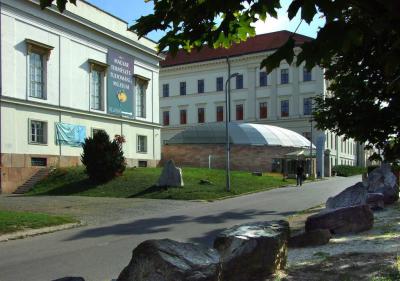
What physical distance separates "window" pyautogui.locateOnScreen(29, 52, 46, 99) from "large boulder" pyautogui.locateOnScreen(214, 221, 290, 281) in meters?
33.9

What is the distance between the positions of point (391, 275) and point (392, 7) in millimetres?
5745

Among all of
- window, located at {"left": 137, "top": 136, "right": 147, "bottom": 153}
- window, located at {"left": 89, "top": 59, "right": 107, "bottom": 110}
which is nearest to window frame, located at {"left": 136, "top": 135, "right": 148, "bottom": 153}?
window, located at {"left": 137, "top": 136, "right": 147, "bottom": 153}

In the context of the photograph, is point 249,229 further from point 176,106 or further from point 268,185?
point 176,106

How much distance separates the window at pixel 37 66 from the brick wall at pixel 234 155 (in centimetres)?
2302

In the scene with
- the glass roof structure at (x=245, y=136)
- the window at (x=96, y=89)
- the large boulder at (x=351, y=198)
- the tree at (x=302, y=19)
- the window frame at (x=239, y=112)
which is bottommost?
the large boulder at (x=351, y=198)

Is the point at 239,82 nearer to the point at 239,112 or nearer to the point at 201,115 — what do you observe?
the point at 239,112

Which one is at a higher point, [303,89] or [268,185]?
[303,89]

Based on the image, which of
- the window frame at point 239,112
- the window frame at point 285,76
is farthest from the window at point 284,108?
the window frame at point 239,112

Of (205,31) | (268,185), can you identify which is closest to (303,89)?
(268,185)

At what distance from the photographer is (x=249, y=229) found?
8586 mm

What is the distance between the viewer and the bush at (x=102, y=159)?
35031 mm

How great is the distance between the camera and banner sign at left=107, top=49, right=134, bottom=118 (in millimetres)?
48438

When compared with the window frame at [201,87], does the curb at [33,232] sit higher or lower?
lower

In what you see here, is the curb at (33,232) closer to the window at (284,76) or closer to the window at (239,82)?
the window at (284,76)
